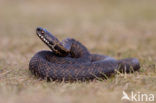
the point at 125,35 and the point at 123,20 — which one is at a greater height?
the point at 123,20

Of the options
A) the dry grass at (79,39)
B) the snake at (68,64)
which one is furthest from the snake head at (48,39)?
the dry grass at (79,39)

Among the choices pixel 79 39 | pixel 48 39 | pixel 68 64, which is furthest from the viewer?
pixel 79 39

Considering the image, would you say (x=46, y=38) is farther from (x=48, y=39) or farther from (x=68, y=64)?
(x=68, y=64)

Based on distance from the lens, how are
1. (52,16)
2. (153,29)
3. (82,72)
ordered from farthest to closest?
(52,16) < (153,29) < (82,72)

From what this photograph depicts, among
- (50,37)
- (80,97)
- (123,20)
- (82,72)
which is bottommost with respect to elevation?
(80,97)

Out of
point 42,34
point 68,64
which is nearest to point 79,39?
point 42,34

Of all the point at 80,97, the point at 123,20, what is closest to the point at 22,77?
the point at 80,97

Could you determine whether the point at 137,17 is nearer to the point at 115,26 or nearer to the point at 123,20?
the point at 123,20
